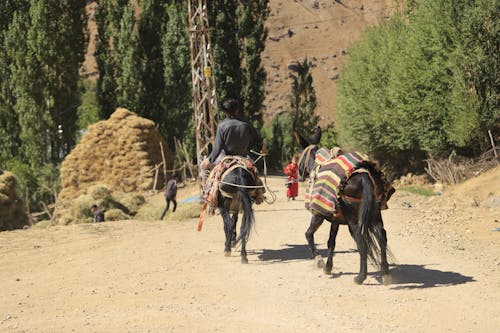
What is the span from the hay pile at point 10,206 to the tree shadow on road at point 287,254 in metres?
9.20

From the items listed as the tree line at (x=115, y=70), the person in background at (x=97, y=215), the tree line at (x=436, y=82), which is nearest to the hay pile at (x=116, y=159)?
the tree line at (x=115, y=70)

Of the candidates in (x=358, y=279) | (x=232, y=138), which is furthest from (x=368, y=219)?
(x=232, y=138)

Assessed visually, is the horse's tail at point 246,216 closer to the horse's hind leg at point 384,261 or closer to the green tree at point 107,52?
the horse's hind leg at point 384,261

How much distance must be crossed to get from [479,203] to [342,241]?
6060mm

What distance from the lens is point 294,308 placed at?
7492 mm

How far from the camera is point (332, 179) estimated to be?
849 cm

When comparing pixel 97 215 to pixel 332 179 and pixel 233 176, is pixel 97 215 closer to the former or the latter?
pixel 233 176

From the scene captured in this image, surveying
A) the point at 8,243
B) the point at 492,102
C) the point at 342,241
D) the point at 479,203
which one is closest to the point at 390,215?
the point at 479,203

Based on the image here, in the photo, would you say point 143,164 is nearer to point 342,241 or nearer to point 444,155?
point 444,155

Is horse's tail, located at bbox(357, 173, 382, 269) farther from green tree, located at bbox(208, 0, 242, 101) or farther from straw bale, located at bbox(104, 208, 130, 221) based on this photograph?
green tree, located at bbox(208, 0, 242, 101)

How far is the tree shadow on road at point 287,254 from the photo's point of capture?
10680 mm

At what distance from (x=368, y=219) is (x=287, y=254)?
3.17 metres

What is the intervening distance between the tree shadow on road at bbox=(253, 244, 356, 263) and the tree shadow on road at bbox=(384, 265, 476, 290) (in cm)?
168

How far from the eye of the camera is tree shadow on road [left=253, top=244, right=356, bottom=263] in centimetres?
1068
